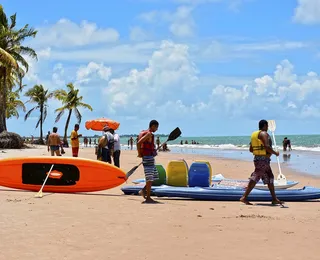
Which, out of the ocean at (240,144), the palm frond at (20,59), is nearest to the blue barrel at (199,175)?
the palm frond at (20,59)

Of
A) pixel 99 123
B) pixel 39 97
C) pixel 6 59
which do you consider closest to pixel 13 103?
pixel 39 97

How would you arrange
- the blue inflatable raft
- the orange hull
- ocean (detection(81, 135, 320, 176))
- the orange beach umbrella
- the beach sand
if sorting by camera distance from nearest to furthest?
1. the beach sand
2. the blue inflatable raft
3. the orange hull
4. the orange beach umbrella
5. ocean (detection(81, 135, 320, 176))

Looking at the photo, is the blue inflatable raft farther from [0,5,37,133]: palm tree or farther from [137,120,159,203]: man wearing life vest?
[0,5,37,133]: palm tree

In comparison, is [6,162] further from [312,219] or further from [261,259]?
[261,259]

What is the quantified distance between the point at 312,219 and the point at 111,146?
6.96m

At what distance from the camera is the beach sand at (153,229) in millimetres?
5297

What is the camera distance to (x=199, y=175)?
415 inches

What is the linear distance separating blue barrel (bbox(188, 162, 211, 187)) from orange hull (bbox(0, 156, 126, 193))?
1439mm

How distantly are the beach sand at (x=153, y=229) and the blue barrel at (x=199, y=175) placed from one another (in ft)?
3.74

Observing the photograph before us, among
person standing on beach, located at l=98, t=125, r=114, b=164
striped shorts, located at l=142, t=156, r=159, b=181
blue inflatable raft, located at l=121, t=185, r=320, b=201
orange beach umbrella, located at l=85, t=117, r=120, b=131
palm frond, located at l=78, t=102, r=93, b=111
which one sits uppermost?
palm frond, located at l=78, t=102, r=93, b=111

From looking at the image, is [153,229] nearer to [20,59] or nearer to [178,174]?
[178,174]

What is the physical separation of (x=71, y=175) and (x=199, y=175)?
2.68 m

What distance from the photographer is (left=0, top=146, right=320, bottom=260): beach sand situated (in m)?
5.30

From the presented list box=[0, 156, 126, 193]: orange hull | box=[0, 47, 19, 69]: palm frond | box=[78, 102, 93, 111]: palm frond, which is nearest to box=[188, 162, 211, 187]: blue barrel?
box=[0, 156, 126, 193]: orange hull
